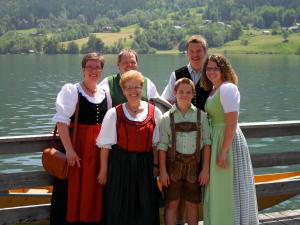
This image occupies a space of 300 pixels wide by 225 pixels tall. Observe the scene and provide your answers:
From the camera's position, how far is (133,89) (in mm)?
4477

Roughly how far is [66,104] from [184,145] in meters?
1.14

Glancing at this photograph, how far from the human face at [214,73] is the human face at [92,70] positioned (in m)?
1.03

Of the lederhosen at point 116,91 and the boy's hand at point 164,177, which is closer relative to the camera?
the boy's hand at point 164,177

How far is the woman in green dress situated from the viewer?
4559mm

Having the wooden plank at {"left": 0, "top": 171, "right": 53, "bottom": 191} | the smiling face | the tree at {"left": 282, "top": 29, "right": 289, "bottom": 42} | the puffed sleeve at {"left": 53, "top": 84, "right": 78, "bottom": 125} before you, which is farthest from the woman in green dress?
the tree at {"left": 282, "top": 29, "right": 289, "bottom": 42}

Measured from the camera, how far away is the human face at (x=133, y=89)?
14.7 ft

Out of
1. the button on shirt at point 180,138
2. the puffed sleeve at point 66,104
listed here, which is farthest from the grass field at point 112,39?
the button on shirt at point 180,138

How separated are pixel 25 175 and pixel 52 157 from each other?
41cm

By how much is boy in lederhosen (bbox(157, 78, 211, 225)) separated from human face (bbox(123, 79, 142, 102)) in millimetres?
348

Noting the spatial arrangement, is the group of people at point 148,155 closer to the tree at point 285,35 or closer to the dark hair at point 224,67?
the dark hair at point 224,67

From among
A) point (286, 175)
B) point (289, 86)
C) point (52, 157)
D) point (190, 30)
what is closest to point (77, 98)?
point (52, 157)

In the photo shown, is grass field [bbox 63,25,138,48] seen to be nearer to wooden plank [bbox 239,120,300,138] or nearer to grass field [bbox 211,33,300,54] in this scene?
grass field [bbox 211,33,300,54]

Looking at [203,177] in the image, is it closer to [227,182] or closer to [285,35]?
[227,182]

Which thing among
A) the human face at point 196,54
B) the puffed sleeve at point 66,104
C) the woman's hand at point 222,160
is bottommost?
the woman's hand at point 222,160
